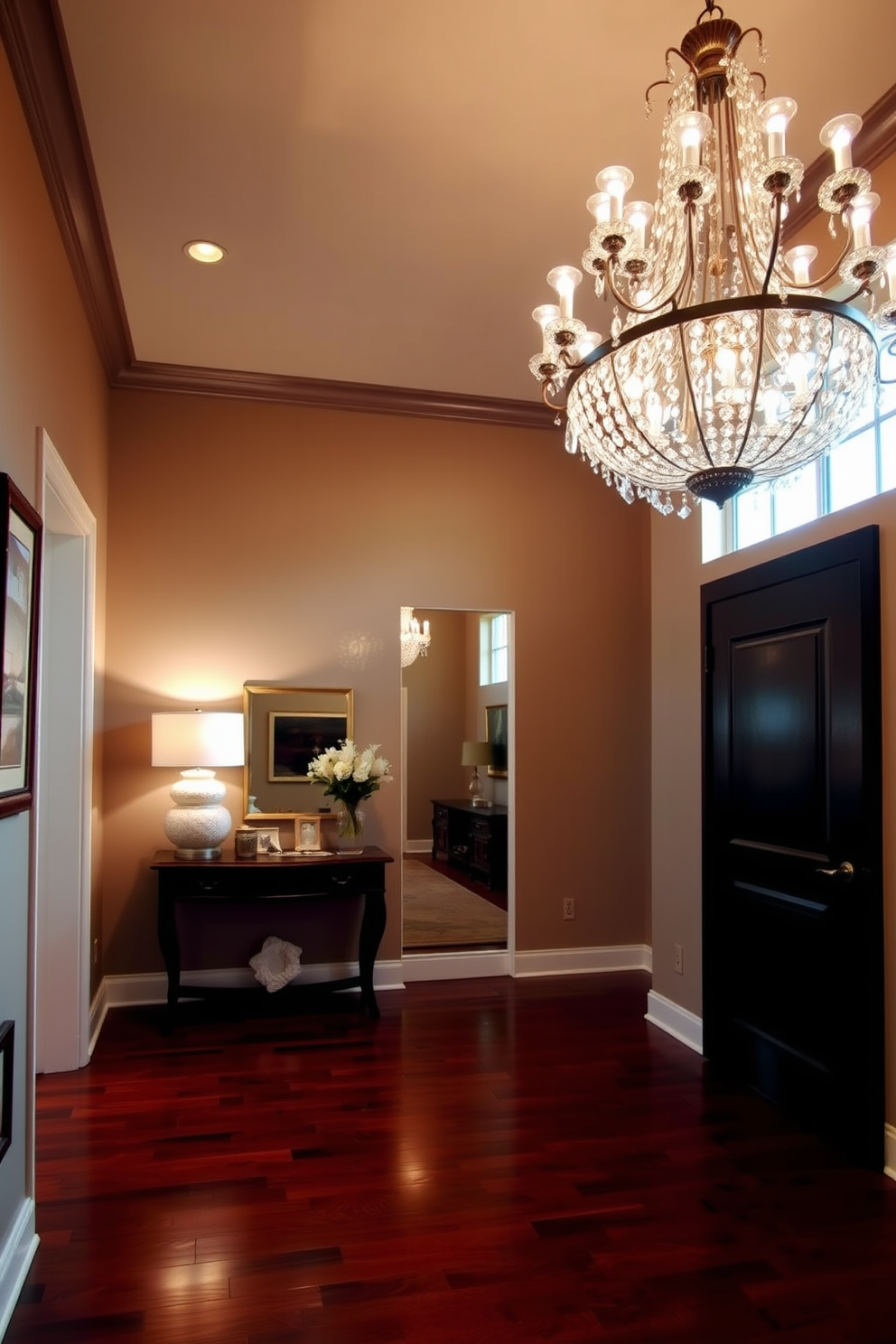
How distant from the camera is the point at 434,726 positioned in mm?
10086

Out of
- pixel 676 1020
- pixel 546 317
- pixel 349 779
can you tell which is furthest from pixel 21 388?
pixel 676 1020

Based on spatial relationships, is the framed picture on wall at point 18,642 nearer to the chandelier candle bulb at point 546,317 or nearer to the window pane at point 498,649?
the chandelier candle bulb at point 546,317

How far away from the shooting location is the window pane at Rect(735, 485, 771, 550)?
3701 millimetres

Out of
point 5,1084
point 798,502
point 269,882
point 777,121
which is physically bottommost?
point 5,1084

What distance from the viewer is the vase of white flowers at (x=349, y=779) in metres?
4.64

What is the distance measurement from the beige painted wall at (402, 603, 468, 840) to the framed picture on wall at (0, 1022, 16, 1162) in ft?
25.0

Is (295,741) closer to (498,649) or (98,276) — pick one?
(98,276)

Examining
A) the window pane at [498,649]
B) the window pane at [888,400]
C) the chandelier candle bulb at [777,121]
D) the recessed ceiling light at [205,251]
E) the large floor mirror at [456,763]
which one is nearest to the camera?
the chandelier candle bulb at [777,121]

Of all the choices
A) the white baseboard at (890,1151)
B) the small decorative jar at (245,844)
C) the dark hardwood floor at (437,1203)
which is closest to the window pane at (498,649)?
the small decorative jar at (245,844)

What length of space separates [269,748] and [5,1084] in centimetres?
267

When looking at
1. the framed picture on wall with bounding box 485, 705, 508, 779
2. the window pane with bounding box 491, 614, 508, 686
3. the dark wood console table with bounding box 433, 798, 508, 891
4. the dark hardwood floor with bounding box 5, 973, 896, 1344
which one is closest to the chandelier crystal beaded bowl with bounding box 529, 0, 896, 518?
the dark hardwood floor with bounding box 5, 973, 896, 1344

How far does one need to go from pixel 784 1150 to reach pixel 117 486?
419cm

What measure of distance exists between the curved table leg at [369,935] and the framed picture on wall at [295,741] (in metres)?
0.78

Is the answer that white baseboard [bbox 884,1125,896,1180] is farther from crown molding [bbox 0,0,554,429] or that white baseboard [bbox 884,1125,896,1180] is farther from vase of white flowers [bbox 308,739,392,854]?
crown molding [bbox 0,0,554,429]
